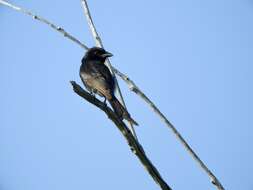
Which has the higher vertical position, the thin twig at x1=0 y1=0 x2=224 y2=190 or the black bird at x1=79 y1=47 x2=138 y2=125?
the black bird at x1=79 y1=47 x2=138 y2=125

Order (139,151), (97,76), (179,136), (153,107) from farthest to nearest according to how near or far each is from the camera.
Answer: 1. (97,76)
2. (153,107)
3. (179,136)
4. (139,151)

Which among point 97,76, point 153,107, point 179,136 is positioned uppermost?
point 97,76

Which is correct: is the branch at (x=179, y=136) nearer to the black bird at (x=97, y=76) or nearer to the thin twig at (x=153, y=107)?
the thin twig at (x=153, y=107)

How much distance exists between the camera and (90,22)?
400cm

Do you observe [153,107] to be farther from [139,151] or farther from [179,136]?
[139,151]

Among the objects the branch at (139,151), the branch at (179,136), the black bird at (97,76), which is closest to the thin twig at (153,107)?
the branch at (179,136)

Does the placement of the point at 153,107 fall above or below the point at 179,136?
above

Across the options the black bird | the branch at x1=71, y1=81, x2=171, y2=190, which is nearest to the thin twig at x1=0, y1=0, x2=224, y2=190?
the branch at x1=71, y1=81, x2=171, y2=190

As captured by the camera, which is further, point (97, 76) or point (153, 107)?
point (97, 76)

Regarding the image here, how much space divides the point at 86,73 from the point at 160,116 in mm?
4664

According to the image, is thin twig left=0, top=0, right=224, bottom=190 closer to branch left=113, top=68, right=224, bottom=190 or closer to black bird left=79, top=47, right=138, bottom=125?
branch left=113, top=68, right=224, bottom=190

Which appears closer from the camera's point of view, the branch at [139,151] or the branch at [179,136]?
the branch at [139,151]

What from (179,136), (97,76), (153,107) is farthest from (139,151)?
(97,76)

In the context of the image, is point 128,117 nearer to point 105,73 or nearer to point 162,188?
point 162,188
